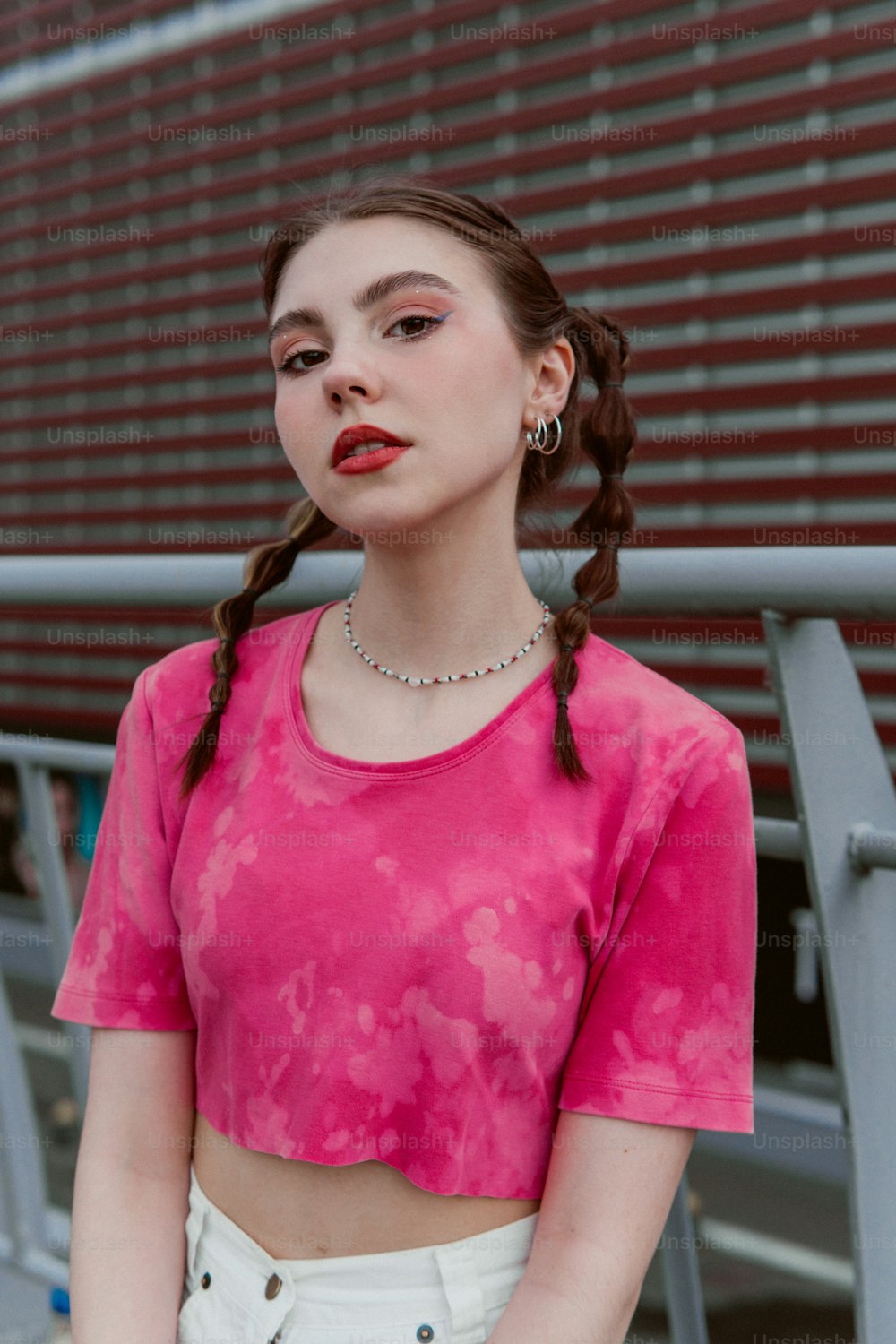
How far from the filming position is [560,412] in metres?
1.41

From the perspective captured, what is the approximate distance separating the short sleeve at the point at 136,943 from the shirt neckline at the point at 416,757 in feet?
0.58

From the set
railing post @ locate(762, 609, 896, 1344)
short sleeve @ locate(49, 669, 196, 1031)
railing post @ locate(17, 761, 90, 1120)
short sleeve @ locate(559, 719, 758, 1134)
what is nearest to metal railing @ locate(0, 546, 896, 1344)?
railing post @ locate(762, 609, 896, 1344)

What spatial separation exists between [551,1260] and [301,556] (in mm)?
882

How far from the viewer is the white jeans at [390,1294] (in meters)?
1.17

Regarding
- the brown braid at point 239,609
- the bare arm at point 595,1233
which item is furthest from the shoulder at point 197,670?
the bare arm at point 595,1233

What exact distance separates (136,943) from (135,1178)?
242mm

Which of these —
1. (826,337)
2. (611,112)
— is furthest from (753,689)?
(611,112)

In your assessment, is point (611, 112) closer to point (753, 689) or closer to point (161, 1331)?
point (753, 689)

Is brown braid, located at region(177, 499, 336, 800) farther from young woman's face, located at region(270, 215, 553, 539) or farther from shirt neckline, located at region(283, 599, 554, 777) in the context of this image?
young woman's face, located at region(270, 215, 553, 539)

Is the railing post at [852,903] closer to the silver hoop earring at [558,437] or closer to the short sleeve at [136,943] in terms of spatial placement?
the silver hoop earring at [558,437]

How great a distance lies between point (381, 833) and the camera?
1208 mm

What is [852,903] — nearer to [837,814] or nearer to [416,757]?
[837,814]

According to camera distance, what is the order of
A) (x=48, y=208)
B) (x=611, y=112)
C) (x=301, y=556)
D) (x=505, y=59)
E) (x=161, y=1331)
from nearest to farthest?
1. (x=161, y=1331)
2. (x=301, y=556)
3. (x=611, y=112)
4. (x=505, y=59)
5. (x=48, y=208)

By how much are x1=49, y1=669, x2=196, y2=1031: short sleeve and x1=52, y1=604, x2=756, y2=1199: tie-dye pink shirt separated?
4.2 inches
